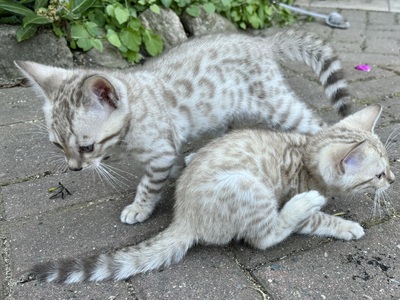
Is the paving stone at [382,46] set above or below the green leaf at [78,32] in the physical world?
below

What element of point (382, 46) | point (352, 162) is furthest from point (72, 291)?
point (382, 46)

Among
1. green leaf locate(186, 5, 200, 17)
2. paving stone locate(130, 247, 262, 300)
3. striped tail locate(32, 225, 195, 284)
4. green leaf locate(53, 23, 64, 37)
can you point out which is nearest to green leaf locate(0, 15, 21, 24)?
green leaf locate(53, 23, 64, 37)

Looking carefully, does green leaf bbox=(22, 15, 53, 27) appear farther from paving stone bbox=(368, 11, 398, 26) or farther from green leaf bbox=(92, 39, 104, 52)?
paving stone bbox=(368, 11, 398, 26)

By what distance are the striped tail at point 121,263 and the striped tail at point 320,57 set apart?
6.32 feet

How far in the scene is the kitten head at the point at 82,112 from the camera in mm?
2637

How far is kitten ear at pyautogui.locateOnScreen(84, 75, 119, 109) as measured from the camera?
2525 mm

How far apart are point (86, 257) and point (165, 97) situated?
1.27m

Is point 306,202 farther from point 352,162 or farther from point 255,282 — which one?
point 255,282

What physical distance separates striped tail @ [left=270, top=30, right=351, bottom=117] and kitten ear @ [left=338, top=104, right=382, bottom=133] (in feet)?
1.83

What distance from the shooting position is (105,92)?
8.64ft

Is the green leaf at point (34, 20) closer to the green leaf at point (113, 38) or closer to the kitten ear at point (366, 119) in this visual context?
the green leaf at point (113, 38)

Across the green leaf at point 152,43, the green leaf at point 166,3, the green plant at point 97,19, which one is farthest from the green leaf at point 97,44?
the green leaf at point 166,3

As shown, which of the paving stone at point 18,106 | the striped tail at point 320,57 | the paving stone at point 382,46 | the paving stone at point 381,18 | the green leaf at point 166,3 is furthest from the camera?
the paving stone at point 381,18

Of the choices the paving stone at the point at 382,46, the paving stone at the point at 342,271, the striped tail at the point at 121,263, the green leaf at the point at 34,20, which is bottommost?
the paving stone at the point at 382,46
